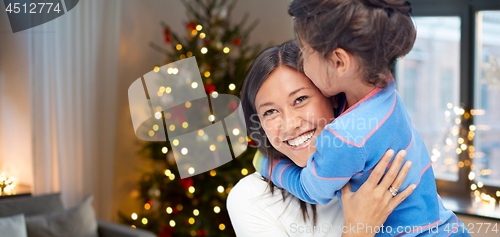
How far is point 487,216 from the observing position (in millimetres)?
2307

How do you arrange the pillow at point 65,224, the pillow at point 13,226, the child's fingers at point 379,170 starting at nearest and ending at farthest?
the child's fingers at point 379,170, the pillow at point 13,226, the pillow at point 65,224

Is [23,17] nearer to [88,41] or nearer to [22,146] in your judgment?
[88,41]

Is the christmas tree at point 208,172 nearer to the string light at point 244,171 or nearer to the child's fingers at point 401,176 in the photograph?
the string light at point 244,171

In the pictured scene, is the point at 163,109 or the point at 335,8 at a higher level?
the point at 335,8

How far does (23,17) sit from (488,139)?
3.57m

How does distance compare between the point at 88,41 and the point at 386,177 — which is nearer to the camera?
the point at 386,177

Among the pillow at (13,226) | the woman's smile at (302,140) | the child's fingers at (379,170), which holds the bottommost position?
the pillow at (13,226)

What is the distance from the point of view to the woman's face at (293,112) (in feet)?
2.68

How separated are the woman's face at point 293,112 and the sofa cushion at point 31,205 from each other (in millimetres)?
2171

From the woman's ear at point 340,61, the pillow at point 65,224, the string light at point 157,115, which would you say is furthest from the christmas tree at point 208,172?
the woman's ear at point 340,61

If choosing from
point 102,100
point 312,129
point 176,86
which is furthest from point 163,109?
point 312,129

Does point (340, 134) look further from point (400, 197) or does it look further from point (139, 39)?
A: point (139, 39)

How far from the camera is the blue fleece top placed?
621 mm

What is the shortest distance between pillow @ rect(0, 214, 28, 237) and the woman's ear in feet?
7.18
